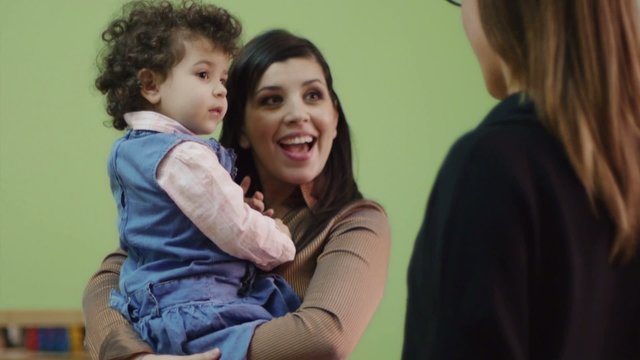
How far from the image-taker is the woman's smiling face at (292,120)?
5.69 ft

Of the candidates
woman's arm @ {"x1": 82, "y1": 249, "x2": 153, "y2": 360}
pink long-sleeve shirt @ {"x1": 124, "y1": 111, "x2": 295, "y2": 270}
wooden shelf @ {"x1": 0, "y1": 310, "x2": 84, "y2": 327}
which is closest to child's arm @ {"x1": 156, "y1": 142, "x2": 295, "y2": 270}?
pink long-sleeve shirt @ {"x1": 124, "y1": 111, "x2": 295, "y2": 270}

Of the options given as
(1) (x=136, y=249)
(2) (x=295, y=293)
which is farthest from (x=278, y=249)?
(1) (x=136, y=249)

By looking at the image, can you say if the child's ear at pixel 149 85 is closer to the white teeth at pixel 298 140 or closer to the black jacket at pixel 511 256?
the white teeth at pixel 298 140

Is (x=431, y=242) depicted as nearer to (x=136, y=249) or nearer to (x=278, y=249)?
(x=278, y=249)

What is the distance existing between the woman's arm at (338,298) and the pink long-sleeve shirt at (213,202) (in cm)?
12

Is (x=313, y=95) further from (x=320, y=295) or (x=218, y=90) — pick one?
(x=320, y=295)

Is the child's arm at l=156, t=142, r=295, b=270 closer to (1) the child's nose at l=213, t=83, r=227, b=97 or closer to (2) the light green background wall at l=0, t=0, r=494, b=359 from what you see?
A: (1) the child's nose at l=213, t=83, r=227, b=97

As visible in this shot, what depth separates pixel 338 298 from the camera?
1.50 meters

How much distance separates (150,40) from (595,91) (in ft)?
3.13

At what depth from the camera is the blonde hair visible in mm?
861

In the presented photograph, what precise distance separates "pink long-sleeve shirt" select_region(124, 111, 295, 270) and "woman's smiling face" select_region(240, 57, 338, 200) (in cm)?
24

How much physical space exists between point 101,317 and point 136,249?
15 centimetres

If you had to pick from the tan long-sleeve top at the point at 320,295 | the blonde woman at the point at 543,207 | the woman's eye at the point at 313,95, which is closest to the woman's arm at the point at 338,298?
the tan long-sleeve top at the point at 320,295

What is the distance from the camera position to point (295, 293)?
63.2 inches
